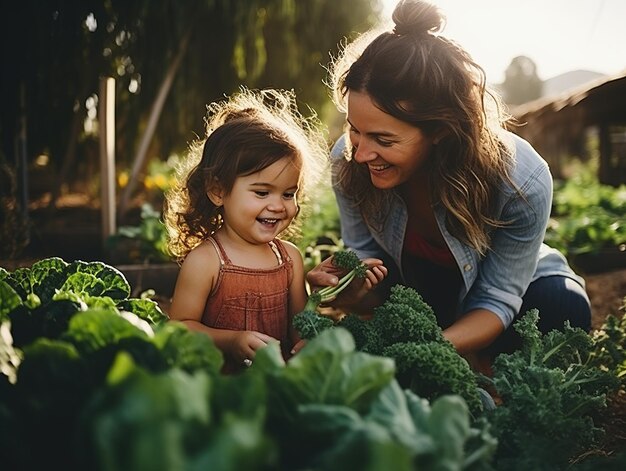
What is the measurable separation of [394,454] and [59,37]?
257 inches

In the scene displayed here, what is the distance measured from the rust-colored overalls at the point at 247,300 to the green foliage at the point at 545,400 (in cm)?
97

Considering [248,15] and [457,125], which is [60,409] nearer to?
[457,125]

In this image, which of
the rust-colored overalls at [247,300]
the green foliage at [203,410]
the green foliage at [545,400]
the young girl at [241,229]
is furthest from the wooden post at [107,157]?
the green foliage at [203,410]

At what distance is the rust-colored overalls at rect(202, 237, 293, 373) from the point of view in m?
2.78

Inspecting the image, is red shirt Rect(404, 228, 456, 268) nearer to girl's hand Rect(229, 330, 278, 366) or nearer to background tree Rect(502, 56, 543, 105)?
girl's hand Rect(229, 330, 278, 366)

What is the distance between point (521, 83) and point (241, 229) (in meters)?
46.2

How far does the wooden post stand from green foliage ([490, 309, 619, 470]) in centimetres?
418

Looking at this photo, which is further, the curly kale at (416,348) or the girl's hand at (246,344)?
the girl's hand at (246,344)

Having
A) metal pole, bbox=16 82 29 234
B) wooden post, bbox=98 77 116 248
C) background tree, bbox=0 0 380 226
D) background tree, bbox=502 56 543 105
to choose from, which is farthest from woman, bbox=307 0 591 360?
background tree, bbox=502 56 543 105

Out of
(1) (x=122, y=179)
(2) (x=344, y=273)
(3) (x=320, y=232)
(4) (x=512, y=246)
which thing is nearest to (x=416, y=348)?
(2) (x=344, y=273)

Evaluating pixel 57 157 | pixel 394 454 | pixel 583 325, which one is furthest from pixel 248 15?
pixel 394 454

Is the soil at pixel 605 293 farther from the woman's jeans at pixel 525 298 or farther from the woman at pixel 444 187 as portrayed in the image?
the woman at pixel 444 187

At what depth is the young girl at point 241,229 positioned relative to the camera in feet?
8.78

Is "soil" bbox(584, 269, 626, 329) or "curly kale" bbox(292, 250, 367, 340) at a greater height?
"curly kale" bbox(292, 250, 367, 340)
